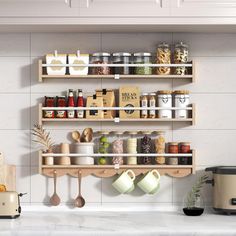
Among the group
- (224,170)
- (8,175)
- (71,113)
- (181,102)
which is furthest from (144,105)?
(8,175)

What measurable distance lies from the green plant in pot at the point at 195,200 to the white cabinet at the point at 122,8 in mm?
1005

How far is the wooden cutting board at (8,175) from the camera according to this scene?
11.0ft

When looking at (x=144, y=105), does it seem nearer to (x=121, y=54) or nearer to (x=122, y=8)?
(x=121, y=54)

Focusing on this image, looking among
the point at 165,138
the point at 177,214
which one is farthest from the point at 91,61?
the point at 177,214

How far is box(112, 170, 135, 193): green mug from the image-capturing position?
3422 mm

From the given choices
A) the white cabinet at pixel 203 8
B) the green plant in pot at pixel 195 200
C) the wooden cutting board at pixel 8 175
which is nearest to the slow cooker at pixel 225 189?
the green plant in pot at pixel 195 200

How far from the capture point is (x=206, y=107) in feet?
11.7

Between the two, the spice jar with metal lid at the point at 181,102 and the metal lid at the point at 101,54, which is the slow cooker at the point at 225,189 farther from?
the metal lid at the point at 101,54

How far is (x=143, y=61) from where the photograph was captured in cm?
347

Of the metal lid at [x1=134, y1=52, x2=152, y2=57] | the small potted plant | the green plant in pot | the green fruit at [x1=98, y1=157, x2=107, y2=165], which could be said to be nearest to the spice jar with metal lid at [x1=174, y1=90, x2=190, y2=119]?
the metal lid at [x1=134, y1=52, x2=152, y2=57]

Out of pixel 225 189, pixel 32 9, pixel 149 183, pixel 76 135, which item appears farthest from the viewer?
pixel 76 135

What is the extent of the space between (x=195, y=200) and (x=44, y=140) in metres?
0.95

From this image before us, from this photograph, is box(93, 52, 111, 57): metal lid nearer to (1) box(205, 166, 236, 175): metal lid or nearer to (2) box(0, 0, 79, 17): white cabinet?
(2) box(0, 0, 79, 17): white cabinet

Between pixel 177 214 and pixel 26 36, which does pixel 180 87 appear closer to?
pixel 177 214
